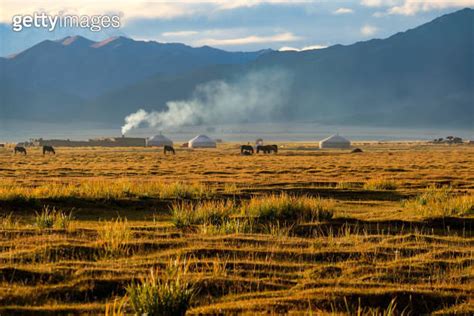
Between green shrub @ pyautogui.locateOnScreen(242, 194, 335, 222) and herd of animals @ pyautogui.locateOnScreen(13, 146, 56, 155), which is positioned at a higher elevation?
green shrub @ pyautogui.locateOnScreen(242, 194, 335, 222)

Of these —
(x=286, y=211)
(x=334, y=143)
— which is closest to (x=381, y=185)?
(x=286, y=211)

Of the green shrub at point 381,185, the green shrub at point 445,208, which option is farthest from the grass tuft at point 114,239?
the green shrub at point 381,185

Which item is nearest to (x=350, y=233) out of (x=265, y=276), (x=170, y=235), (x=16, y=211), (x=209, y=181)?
(x=170, y=235)

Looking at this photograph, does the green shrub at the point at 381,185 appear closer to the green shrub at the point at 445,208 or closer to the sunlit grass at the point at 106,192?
the sunlit grass at the point at 106,192

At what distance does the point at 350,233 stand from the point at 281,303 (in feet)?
22.3

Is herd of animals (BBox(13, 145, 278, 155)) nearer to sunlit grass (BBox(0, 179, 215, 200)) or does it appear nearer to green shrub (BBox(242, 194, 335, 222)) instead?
sunlit grass (BBox(0, 179, 215, 200))

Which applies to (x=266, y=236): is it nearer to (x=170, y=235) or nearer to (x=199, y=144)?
(x=170, y=235)

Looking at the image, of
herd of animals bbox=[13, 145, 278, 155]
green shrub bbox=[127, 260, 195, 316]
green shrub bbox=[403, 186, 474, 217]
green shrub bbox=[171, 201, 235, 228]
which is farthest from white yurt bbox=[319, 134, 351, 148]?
green shrub bbox=[127, 260, 195, 316]

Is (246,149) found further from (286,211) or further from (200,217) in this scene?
(200,217)

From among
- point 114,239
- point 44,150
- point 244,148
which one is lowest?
point 44,150

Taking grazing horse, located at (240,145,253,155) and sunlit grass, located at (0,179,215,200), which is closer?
sunlit grass, located at (0,179,215,200)

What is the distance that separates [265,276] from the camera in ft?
35.6

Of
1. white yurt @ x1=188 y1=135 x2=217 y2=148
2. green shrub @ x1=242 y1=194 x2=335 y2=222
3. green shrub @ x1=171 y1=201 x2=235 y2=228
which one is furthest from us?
white yurt @ x1=188 y1=135 x2=217 y2=148

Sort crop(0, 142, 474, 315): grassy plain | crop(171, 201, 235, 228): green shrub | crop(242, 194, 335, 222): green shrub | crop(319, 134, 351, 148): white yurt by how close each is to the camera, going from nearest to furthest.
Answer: crop(0, 142, 474, 315): grassy plain < crop(171, 201, 235, 228): green shrub < crop(242, 194, 335, 222): green shrub < crop(319, 134, 351, 148): white yurt
